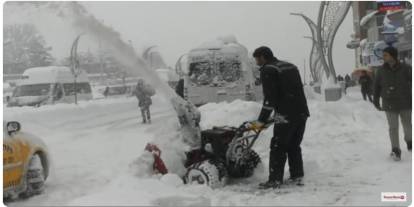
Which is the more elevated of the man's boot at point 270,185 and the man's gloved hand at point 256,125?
the man's gloved hand at point 256,125

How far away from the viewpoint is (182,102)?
7.50 m

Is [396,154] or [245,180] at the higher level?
[396,154]

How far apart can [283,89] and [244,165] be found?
1179 mm

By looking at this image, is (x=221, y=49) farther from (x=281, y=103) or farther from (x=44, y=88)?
(x=44, y=88)

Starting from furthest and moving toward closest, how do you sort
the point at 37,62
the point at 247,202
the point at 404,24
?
the point at 37,62 → the point at 404,24 → the point at 247,202

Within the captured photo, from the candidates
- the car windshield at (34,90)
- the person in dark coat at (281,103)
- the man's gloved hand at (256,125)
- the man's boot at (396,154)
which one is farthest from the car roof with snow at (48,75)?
the person in dark coat at (281,103)

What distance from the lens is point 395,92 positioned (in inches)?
297

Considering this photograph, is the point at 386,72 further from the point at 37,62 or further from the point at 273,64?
the point at 37,62

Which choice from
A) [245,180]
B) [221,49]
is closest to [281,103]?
[245,180]

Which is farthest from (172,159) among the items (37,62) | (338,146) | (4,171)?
(37,62)

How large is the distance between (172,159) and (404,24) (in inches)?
775

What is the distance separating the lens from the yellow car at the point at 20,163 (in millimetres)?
5863

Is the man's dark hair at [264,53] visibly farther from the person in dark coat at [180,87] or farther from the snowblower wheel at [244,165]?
the person in dark coat at [180,87]

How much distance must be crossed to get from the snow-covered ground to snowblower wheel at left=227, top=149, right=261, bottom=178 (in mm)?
123
